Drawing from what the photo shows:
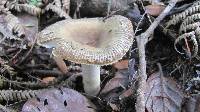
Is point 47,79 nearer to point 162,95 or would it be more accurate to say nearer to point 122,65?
point 122,65

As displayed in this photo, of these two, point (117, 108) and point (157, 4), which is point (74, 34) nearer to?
point (117, 108)

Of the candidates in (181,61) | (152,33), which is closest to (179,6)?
(152,33)

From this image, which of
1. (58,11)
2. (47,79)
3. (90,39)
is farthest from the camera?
(58,11)

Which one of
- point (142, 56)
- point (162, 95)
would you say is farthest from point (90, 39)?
point (162, 95)

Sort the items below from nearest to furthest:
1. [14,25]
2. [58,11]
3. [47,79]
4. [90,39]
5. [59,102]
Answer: [59,102], [90,39], [47,79], [14,25], [58,11]

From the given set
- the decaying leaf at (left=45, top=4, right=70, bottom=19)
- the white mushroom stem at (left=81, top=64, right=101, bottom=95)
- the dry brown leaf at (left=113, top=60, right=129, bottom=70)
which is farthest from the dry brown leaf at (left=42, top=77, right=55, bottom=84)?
the decaying leaf at (left=45, top=4, right=70, bottom=19)

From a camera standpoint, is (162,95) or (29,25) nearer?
(162,95)
